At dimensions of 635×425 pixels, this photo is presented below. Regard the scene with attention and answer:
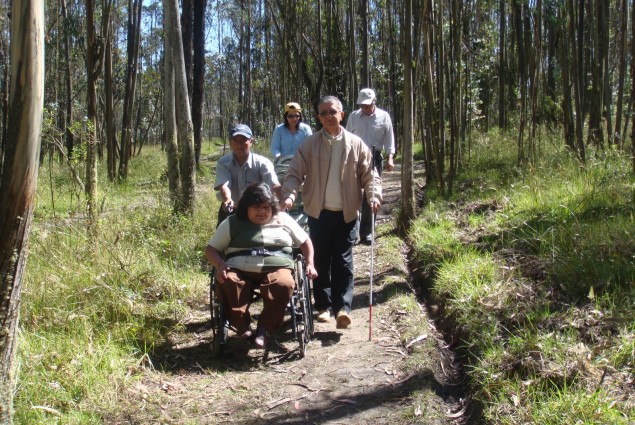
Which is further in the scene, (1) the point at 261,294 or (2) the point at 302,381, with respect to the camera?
(1) the point at 261,294

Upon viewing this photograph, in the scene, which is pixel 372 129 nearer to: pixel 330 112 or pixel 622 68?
pixel 330 112

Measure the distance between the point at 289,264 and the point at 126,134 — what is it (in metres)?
13.2

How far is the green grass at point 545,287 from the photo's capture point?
3615 mm

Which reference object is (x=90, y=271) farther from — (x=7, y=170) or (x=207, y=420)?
(x=7, y=170)

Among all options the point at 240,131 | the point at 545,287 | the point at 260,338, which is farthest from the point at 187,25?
the point at 545,287

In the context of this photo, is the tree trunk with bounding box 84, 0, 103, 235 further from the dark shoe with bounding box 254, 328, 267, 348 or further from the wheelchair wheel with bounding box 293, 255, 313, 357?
the dark shoe with bounding box 254, 328, 267, 348

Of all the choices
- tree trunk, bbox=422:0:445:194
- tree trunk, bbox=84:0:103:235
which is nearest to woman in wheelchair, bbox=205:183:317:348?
tree trunk, bbox=84:0:103:235

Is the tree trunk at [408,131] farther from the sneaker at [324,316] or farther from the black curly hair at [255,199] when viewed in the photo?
the black curly hair at [255,199]

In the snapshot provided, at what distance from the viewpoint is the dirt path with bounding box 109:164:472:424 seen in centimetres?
392

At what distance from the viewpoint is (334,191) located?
535cm

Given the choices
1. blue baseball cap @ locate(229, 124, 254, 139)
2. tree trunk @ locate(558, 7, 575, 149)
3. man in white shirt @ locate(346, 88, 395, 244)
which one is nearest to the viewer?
blue baseball cap @ locate(229, 124, 254, 139)

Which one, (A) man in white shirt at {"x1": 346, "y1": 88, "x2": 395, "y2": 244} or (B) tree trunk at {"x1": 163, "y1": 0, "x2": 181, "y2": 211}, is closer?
(A) man in white shirt at {"x1": 346, "y1": 88, "x2": 395, "y2": 244}

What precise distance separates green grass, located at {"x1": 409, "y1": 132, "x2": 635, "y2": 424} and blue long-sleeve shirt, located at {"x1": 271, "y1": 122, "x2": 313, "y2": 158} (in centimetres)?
196

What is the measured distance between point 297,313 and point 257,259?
0.52 meters
